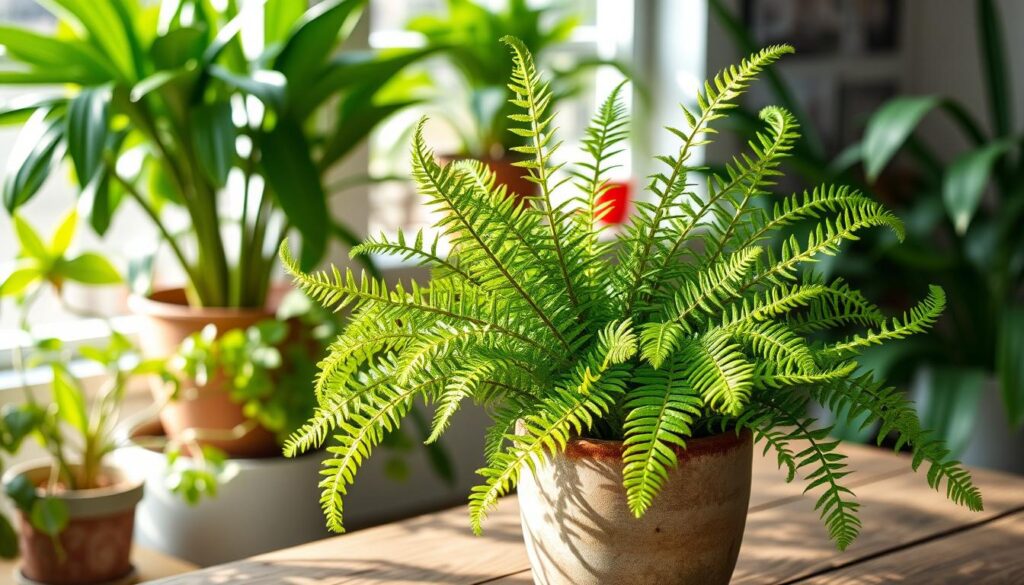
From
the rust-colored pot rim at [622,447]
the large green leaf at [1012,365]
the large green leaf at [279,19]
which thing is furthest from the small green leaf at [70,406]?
the large green leaf at [1012,365]

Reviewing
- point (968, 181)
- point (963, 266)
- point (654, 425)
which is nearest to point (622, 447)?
point (654, 425)

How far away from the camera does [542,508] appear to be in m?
0.95

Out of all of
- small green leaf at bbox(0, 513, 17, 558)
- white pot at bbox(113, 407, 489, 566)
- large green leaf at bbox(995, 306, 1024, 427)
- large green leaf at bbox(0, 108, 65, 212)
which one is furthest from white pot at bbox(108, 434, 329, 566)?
large green leaf at bbox(995, 306, 1024, 427)

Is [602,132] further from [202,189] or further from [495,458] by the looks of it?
[202,189]

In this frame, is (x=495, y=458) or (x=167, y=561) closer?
(x=495, y=458)

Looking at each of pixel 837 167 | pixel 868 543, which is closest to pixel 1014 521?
pixel 868 543

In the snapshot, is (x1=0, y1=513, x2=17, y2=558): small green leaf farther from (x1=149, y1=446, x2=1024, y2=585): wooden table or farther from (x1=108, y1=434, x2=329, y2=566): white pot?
(x1=149, y1=446, x2=1024, y2=585): wooden table

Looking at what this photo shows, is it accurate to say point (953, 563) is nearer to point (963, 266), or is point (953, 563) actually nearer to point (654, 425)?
point (654, 425)

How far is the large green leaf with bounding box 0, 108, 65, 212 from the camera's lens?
5.46ft

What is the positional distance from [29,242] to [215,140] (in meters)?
0.41

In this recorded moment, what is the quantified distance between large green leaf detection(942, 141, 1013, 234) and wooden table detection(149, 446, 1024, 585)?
1114 mm

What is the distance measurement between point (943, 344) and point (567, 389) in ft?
7.39

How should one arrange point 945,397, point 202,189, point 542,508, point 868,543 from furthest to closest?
point 945,397
point 202,189
point 868,543
point 542,508

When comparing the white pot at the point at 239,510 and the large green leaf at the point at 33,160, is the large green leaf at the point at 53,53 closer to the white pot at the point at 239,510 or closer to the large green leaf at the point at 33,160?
the large green leaf at the point at 33,160
